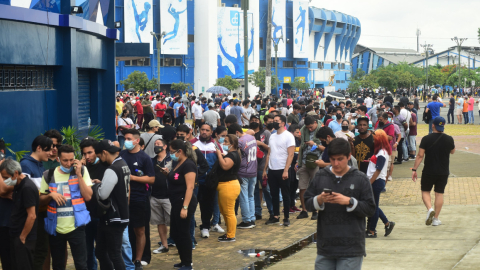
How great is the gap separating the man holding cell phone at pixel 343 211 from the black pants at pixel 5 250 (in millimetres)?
3149

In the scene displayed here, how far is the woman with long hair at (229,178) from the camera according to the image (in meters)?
8.19

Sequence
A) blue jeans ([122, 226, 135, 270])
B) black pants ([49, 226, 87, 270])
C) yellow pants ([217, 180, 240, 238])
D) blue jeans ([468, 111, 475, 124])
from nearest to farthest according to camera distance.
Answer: black pants ([49, 226, 87, 270]) < blue jeans ([122, 226, 135, 270]) < yellow pants ([217, 180, 240, 238]) < blue jeans ([468, 111, 475, 124])

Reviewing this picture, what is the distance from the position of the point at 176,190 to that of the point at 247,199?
102 inches

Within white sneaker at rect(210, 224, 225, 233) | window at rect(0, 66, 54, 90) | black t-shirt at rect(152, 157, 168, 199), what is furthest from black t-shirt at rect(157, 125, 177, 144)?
window at rect(0, 66, 54, 90)

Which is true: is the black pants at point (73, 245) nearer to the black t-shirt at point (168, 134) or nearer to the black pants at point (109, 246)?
the black pants at point (109, 246)

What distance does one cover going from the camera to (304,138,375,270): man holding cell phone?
4523mm

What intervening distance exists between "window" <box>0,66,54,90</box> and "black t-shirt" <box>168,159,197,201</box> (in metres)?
4.28

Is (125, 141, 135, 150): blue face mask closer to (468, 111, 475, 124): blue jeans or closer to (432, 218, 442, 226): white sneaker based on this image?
(432, 218, 442, 226): white sneaker

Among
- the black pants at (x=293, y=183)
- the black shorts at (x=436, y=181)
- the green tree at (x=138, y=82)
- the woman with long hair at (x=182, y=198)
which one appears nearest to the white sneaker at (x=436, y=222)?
the black shorts at (x=436, y=181)

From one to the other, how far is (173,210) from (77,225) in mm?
1535

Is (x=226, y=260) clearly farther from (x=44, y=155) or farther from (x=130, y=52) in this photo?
(x=130, y=52)

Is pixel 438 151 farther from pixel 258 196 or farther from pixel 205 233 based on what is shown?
pixel 205 233

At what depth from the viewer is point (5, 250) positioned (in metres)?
5.81

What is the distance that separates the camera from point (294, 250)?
8.08 m
